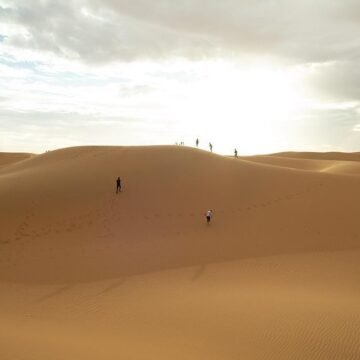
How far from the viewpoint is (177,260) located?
53.4 ft

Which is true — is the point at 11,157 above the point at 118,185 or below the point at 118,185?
above

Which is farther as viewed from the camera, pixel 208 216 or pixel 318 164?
pixel 318 164

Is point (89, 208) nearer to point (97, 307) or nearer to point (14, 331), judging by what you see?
point (97, 307)

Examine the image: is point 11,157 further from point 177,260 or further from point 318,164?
point 177,260

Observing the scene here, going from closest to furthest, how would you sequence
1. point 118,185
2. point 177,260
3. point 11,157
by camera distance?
point 177,260 < point 118,185 < point 11,157

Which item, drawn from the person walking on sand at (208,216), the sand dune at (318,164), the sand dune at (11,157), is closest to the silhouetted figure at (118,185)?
the person walking on sand at (208,216)

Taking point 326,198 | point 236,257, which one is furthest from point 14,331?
point 326,198

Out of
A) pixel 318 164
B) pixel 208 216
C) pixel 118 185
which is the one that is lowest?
pixel 208 216

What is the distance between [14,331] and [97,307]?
9.63ft

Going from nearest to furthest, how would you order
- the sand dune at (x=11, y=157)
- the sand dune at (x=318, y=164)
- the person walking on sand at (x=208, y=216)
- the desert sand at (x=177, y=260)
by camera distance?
the desert sand at (x=177, y=260) < the person walking on sand at (x=208, y=216) < the sand dune at (x=318, y=164) < the sand dune at (x=11, y=157)

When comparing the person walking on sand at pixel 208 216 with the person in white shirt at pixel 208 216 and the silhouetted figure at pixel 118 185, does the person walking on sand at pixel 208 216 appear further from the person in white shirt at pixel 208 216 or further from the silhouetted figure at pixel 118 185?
Result: the silhouetted figure at pixel 118 185

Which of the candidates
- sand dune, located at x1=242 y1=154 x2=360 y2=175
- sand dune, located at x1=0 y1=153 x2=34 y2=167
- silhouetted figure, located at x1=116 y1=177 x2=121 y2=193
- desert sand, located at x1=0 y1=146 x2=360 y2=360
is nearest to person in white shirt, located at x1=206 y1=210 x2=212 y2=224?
desert sand, located at x1=0 y1=146 x2=360 y2=360

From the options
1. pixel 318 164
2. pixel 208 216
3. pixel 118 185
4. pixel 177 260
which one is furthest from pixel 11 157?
pixel 177 260

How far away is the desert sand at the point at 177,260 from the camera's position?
8961mm
